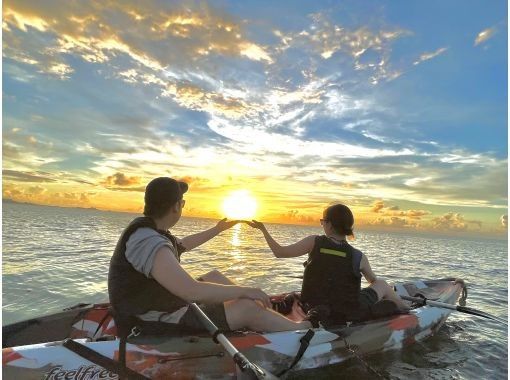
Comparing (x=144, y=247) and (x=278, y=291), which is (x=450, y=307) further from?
(x=144, y=247)

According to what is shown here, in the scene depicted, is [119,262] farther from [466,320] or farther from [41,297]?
[466,320]

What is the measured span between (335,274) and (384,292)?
5.01 ft

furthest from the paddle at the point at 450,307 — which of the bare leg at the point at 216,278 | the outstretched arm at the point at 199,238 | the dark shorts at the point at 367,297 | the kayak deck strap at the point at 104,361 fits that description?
the kayak deck strap at the point at 104,361

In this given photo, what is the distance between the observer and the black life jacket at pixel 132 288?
4.29m

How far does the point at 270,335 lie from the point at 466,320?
6.94 m

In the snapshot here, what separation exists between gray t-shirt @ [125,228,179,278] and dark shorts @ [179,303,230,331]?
2.81ft

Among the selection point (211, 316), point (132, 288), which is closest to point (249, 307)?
point (211, 316)

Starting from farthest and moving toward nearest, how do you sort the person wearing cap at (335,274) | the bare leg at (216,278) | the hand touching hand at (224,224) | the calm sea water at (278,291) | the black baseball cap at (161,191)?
the hand touching hand at (224,224) < the calm sea water at (278,291) < the person wearing cap at (335,274) < the bare leg at (216,278) < the black baseball cap at (161,191)

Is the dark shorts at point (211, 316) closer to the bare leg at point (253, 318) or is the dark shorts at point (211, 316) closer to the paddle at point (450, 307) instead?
the bare leg at point (253, 318)

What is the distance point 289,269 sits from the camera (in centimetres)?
1675

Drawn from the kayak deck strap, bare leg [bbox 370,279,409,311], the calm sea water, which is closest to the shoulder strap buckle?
the kayak deck strap

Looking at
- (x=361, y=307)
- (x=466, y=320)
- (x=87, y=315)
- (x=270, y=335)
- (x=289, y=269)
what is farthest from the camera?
(x=289, y=269)

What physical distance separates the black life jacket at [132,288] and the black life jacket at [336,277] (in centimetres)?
273

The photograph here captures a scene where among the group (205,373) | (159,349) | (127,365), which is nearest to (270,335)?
(205,373)
